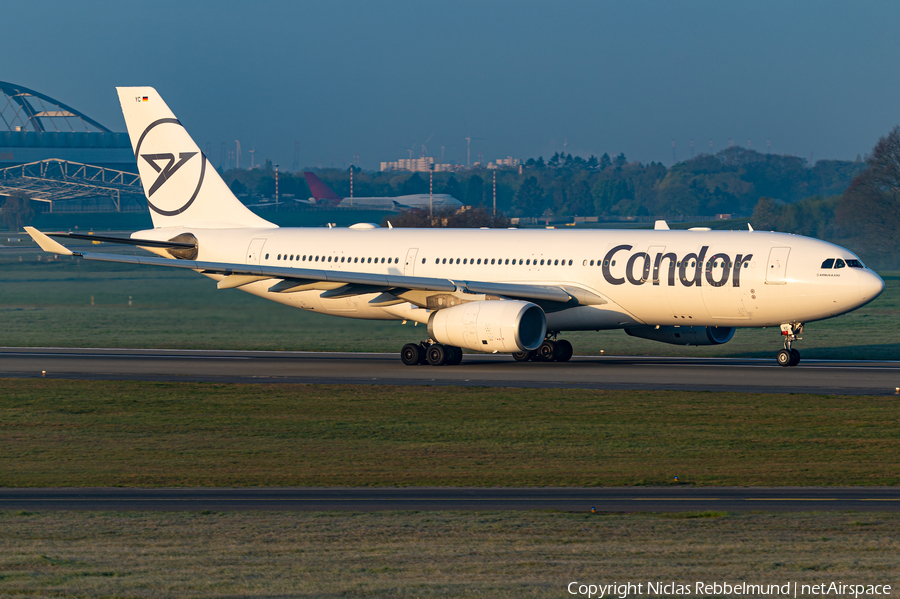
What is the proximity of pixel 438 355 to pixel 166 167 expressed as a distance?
1533 centimetres

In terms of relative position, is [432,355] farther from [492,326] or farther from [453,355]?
[492,326]

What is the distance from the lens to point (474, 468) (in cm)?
1944

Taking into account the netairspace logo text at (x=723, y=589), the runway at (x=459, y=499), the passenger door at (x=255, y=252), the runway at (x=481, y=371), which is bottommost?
the runway at (x=481, y=371)

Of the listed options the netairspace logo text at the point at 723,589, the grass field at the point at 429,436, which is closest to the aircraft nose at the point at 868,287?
the grass field at the point at 429,436

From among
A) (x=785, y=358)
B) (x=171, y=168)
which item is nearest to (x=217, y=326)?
(x=171, y=168)

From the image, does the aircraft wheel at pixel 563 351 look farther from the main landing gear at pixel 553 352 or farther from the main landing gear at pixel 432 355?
the main landing gear at pixel 432 355

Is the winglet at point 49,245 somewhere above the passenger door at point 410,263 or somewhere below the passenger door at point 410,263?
above

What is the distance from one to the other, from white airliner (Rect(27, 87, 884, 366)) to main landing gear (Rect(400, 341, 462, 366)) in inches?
1.3

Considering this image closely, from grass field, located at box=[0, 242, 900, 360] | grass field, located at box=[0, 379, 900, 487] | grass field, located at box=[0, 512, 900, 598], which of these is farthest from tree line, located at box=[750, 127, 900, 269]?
grass field, located at box=[0, 512, 900, 598]

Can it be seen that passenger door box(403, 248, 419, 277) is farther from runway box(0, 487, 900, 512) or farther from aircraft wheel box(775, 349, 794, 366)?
runway box(0, 487, 900, 512)

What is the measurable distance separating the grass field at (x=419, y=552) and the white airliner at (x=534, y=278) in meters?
19.6

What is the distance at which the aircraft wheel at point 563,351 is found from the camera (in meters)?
38.3

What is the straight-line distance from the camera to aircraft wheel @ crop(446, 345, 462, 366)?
36906 mm

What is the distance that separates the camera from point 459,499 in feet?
54.2
